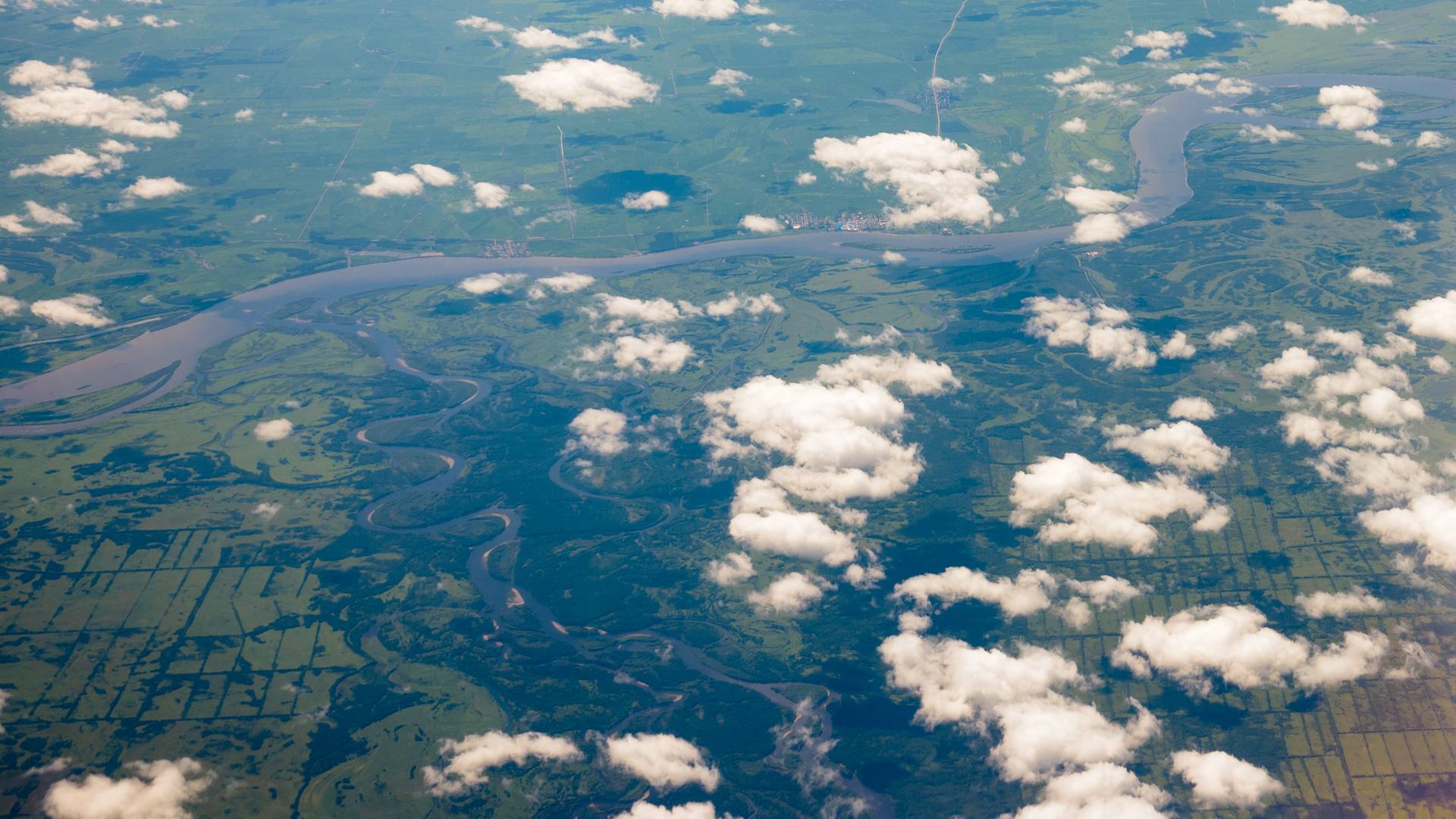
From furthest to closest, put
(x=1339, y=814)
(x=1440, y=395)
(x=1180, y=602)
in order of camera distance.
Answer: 1. (x=1440, y=395)
2. (x=1180, y=602)
3. (x=1339, y=814)

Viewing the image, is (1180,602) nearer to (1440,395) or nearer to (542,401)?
(1440,395)

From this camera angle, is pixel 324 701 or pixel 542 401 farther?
pixel 542 401

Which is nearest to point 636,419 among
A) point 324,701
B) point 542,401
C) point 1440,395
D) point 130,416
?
point 542,401

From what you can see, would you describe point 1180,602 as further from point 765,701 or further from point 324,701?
point 324,701

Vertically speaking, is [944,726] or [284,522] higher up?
[284,522]

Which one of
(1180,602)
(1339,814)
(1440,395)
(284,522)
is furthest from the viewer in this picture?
(1440,395)

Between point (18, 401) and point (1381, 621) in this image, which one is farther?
point (18, 401)

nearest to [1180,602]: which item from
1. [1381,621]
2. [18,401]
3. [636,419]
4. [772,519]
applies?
[1381,621]

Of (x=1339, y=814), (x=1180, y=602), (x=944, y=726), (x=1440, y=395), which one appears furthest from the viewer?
(x=1440, y=395)

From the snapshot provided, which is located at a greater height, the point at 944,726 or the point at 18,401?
the point at 18,401
